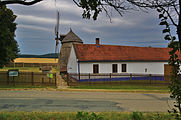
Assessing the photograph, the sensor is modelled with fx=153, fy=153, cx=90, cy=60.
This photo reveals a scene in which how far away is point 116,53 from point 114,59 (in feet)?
6.14

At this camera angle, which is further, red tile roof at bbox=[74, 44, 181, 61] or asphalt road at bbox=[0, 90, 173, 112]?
red tile roof at bbox=[74, 44, 181, 61]

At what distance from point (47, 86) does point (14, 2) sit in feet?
41.0

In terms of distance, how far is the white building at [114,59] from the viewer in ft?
68.2

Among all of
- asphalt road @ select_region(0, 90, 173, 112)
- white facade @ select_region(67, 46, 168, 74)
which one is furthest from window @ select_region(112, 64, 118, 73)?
asphalt road @ select_region(0, 90, 173, 112)

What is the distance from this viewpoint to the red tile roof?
21.5 m

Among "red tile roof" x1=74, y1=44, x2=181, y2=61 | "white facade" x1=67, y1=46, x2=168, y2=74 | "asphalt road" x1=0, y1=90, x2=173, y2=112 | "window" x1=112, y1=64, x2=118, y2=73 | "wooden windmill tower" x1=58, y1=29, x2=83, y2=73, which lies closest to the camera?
"asphalt road" x1=0, y1=90, x2=173, y2=112

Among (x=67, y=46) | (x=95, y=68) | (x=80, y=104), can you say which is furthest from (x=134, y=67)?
(x=80, y=104)

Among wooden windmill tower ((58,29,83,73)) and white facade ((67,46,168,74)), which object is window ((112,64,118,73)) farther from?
wooden windmill tower ((58,29,83,73))

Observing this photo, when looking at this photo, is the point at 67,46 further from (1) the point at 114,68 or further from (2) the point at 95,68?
(1) the point at 114,68

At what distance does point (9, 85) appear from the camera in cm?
1641

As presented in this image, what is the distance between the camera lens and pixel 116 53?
2348cm

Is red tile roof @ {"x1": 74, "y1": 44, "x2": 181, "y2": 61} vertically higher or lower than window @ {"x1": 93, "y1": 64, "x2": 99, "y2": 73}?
higher

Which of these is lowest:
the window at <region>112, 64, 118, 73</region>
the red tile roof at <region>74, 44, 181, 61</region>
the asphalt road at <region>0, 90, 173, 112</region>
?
the asphalt road at <region>0, 90, 173, 112</region>

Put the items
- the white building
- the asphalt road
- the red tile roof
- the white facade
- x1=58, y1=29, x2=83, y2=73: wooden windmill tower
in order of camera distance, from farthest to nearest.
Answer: x1=58, y1=29, x2=83, y2=73: wooden windmill tower
the red tile roof
the white building
the white facade
the asphalt road
